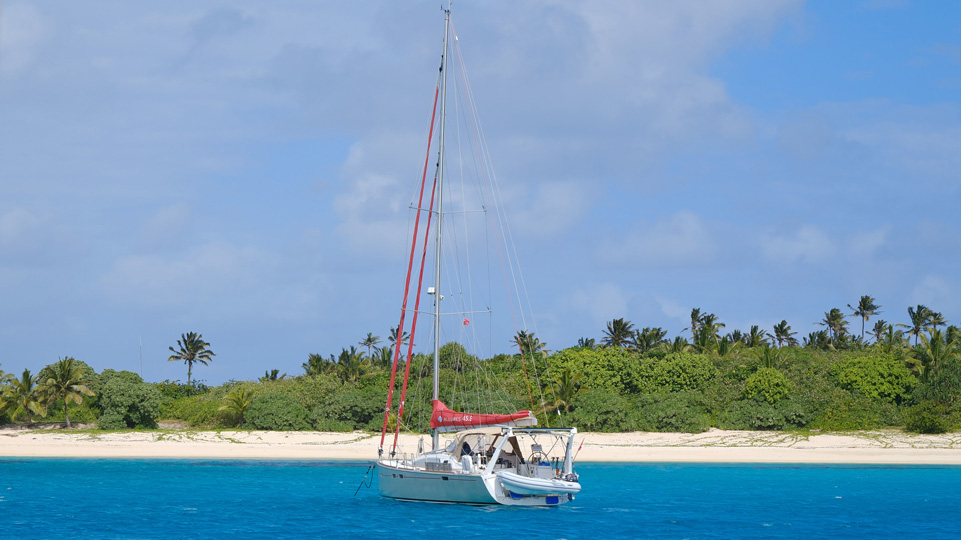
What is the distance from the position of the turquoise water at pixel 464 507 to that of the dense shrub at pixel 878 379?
35.2ft

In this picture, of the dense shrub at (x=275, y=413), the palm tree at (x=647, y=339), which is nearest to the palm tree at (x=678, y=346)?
the palm tree at (x=647, y=339)

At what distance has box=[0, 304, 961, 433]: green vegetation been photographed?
64.5 meters

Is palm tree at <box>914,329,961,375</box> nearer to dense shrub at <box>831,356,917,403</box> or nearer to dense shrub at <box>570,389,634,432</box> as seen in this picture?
dense shrub at <box>831,356,917,403</box>

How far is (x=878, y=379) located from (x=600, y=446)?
2090 cm

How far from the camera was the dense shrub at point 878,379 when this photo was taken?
65.8 m

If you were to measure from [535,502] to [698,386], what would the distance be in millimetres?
38108

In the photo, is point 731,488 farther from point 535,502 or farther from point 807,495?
point 535,502

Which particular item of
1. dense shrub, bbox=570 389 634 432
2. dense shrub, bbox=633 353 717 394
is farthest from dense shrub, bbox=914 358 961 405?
dense shrub, bbox=570 389 634 432

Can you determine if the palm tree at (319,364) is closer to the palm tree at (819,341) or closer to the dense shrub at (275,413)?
the dense shrub at (275,413)

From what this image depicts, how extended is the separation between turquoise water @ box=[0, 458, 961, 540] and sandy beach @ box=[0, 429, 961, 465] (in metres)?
3.57

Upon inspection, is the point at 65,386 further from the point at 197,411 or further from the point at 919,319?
the point at 919,319

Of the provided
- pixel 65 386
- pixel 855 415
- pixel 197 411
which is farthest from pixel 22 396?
pixel 855 415

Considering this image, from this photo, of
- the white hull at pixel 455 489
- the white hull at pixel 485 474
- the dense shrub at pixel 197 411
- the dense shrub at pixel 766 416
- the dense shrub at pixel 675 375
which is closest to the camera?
the white hull at pixel 455 489

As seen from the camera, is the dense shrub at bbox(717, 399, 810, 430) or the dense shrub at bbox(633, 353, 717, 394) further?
the dense shrub at bbox(633, 353, 717, 394)
